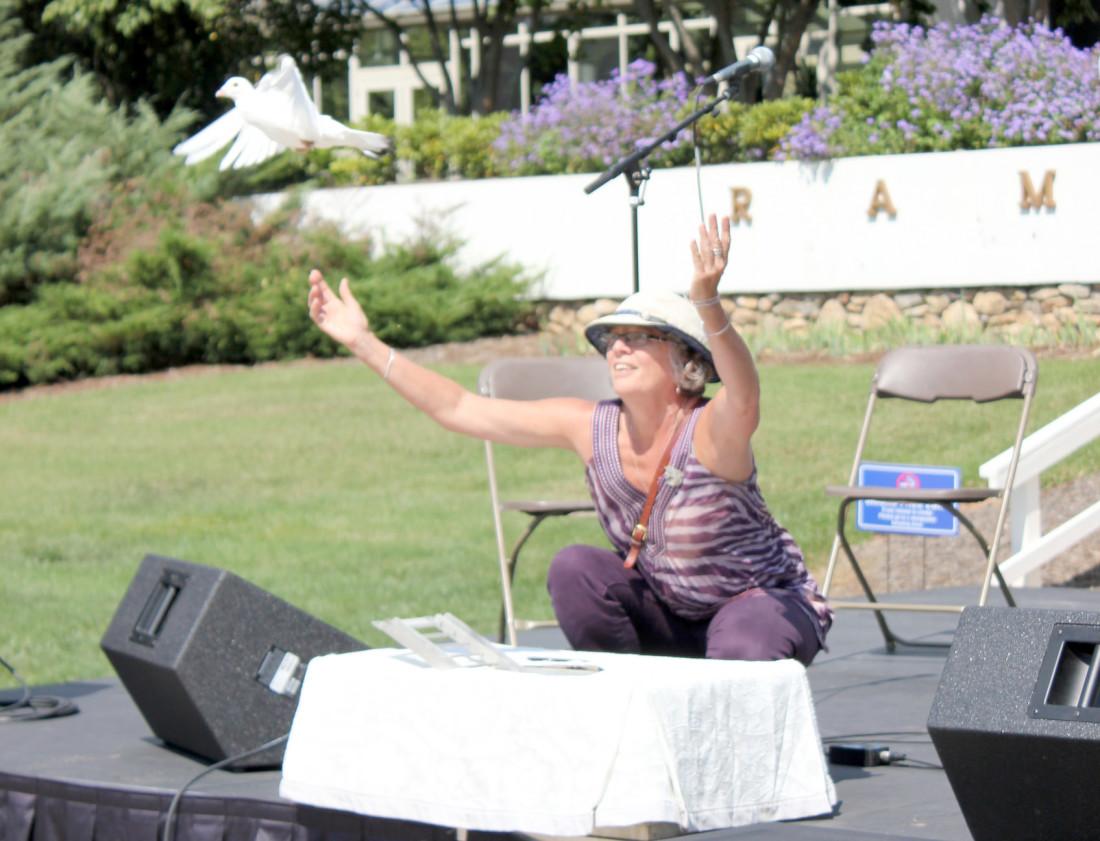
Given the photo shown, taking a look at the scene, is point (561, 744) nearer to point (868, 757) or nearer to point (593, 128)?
point (868, 757)

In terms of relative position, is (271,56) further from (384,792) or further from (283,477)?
(384,792)

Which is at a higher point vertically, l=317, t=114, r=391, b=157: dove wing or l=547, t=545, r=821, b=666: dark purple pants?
l=317, t=114, r=391, b=157: dove wing

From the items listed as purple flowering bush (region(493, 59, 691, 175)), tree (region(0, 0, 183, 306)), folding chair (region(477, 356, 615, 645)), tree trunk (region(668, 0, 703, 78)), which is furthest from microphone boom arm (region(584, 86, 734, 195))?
tree trunk (region(668, 0, 703, 78))

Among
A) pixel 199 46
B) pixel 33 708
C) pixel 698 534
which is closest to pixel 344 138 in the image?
pixel 698 534

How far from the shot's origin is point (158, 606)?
13.8 ft

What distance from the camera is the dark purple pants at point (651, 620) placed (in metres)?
3.76

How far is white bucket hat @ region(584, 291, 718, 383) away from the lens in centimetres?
390

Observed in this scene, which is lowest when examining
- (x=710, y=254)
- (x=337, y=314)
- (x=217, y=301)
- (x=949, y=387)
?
(x=217, y=301)

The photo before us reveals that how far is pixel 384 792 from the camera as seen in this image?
321cm

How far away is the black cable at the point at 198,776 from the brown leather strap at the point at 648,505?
86 centimetres

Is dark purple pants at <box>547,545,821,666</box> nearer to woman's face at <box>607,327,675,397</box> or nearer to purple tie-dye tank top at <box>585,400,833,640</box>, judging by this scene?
purple tie-dye tank top at <box>585,400,833,640</box>

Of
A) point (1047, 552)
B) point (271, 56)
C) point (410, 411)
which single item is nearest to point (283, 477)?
point (410, 411)

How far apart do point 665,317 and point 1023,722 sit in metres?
1.44

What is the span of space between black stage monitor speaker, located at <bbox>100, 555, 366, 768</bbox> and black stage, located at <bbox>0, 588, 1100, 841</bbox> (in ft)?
0.34
